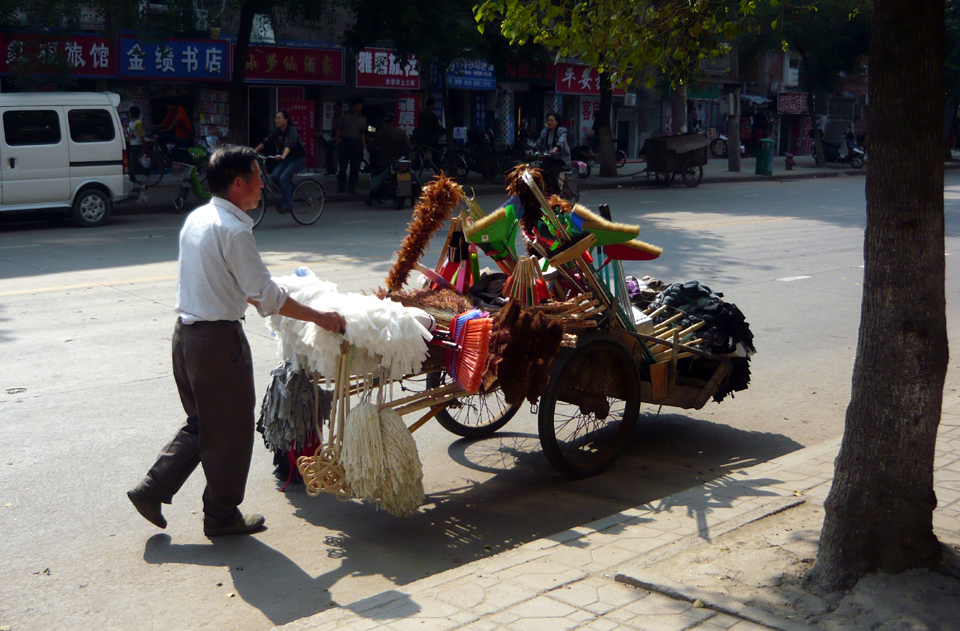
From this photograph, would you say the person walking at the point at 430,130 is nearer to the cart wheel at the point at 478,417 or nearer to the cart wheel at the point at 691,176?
the cart wheel at the point at 691,176

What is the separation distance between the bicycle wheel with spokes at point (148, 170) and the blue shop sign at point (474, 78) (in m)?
9.82

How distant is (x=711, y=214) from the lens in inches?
744

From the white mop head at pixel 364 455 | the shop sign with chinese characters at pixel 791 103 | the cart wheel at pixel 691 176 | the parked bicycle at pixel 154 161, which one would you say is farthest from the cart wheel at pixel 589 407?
the shop sign with chinese characters at pixel 791 103

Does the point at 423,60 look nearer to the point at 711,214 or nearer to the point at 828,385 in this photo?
the point at 711,214

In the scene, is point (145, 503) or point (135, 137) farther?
point (135, 137)

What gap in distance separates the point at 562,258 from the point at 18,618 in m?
2.98

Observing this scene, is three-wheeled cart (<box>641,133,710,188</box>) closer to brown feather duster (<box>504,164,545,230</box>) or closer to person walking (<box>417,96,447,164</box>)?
person walking (<box>417,96,447,164</box>)

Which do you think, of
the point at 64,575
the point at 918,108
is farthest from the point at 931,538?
the point at 64,575

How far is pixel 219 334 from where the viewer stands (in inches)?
163

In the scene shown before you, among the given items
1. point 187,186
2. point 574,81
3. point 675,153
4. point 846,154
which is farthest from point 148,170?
point 846,154

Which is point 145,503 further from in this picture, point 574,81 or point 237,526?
point 574,81

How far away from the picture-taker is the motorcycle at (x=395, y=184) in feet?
59.9

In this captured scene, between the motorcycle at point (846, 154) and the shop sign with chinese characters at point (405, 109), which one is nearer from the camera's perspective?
the shop sign with chinese characters at point (405, 109)

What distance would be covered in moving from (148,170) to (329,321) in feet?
59.9
